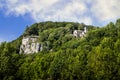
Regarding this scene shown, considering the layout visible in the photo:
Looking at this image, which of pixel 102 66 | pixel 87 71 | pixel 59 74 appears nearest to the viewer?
pixel 102 66

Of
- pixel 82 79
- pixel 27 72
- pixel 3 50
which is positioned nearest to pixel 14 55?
pixel 3 50

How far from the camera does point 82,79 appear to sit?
88.6 meters

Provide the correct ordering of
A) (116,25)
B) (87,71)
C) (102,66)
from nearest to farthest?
1. (102,66)
2. (87,71)
3. (116,25)

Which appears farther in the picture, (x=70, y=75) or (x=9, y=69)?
(x=70, y=75)

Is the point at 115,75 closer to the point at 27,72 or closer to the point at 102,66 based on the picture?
the point at 102,66

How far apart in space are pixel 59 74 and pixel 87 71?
38.0 feet

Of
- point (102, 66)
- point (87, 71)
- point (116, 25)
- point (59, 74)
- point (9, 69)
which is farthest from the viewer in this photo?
point (116, 25)

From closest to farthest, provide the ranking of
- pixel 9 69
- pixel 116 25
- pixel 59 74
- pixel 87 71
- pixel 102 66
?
pixel 9 69
pixel 102 66
pixel 87 71
pixel 59 74
pixel 116 25

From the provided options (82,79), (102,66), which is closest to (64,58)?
(82,79)

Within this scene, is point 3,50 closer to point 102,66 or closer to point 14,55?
point 14,55

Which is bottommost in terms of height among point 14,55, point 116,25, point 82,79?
point 82,79

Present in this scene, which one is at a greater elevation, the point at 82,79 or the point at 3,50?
the point at 3,50

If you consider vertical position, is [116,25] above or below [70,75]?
above

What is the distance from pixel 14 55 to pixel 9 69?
399 cm
